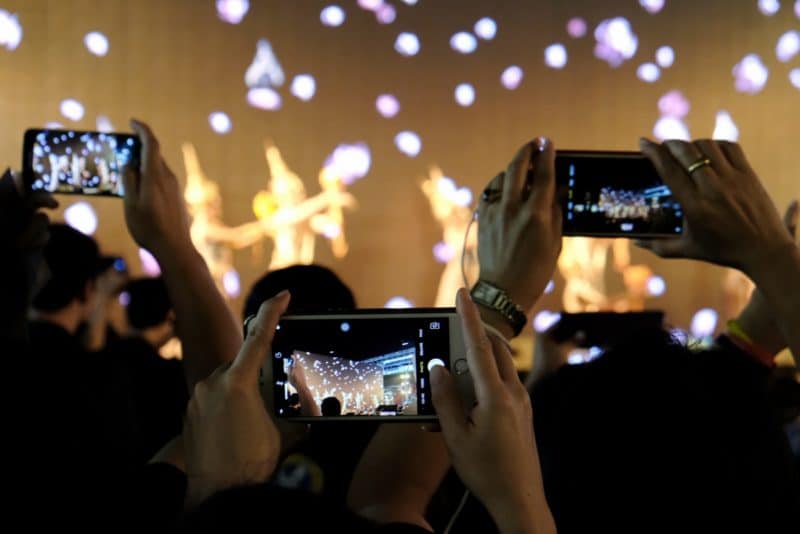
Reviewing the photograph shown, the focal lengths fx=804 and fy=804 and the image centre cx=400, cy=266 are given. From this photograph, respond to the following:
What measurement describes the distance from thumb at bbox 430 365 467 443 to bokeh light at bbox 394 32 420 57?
6.85ft

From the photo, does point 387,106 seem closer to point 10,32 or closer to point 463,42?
point 463,42

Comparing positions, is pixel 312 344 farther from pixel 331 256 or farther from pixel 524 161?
pixel 331 256

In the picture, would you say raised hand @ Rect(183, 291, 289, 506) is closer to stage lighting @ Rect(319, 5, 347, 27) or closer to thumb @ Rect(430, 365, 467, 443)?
thumb @ Rect(430, 365, 467, 443)

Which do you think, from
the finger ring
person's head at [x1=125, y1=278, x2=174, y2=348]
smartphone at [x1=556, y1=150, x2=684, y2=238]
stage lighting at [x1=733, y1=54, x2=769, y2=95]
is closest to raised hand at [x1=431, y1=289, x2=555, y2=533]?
the finger ring

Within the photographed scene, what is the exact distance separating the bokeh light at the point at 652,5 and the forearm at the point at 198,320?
7.13ft

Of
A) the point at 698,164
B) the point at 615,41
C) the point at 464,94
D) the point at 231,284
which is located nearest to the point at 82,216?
the point at 231,284

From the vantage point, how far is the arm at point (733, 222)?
30.9 inches

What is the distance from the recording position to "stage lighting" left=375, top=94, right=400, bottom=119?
8.30ft

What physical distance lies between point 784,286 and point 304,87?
6.33 feet

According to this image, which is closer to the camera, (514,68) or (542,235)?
(542,235)

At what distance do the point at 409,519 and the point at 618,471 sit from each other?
22 cm

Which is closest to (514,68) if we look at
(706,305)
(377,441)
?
(706,305)

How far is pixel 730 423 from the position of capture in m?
0.56

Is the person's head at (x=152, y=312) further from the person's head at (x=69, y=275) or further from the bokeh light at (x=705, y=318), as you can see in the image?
the bokeh light at (x=705, y=318)
